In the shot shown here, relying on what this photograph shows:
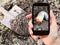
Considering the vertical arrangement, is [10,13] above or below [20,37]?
above

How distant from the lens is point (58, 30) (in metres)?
1.67

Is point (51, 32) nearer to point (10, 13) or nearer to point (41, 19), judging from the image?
point (41, 19)

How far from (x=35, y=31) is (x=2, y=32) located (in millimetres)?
164

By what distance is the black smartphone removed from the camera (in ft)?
5.36

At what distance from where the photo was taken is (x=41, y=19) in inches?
64.3

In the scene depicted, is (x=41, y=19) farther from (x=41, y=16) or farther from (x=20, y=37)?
(x=20, y=37)

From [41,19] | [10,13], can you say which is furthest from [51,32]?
[10,13]

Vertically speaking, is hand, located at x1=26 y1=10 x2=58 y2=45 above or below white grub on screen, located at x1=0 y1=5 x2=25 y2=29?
below

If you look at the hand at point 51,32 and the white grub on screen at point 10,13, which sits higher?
the white grub on screen at point 10,13

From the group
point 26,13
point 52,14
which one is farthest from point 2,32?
point 52,14

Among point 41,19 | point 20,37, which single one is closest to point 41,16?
point 41,19

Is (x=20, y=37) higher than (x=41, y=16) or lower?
lower

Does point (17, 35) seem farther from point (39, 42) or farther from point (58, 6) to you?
point (58, 6)

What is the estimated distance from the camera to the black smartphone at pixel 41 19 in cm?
163
